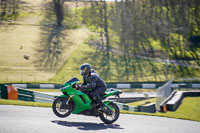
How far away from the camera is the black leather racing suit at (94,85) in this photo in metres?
9.80

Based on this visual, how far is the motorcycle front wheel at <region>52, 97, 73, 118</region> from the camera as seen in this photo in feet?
31.5

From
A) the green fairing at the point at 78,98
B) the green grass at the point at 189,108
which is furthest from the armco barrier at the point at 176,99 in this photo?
the green fairing at the point at 78,98

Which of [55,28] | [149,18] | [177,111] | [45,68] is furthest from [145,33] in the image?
[177,111]

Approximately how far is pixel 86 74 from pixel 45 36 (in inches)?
1496

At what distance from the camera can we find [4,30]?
4575 centimetres

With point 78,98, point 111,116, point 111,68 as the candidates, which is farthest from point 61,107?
point 111,68

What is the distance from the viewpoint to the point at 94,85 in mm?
9789

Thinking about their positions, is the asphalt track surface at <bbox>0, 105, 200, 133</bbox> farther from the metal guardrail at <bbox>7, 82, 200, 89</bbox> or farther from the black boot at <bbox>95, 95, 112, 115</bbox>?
the metal guardrail at <bbox>7, 82, 200, 89</bbox>

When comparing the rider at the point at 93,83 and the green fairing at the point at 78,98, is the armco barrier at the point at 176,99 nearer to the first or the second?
the rider at the point at 93,83

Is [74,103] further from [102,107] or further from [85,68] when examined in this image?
[85,68]

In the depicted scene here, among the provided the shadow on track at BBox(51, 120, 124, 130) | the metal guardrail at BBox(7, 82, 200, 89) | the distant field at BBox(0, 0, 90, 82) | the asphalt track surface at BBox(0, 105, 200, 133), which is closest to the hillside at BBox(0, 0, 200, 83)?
the distant field at BBox(0, 0, 90, 82)

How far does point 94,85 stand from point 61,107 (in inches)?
49.3

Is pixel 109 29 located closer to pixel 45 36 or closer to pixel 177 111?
pixel 45 36

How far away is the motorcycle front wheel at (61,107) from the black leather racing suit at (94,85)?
74 centimetres
